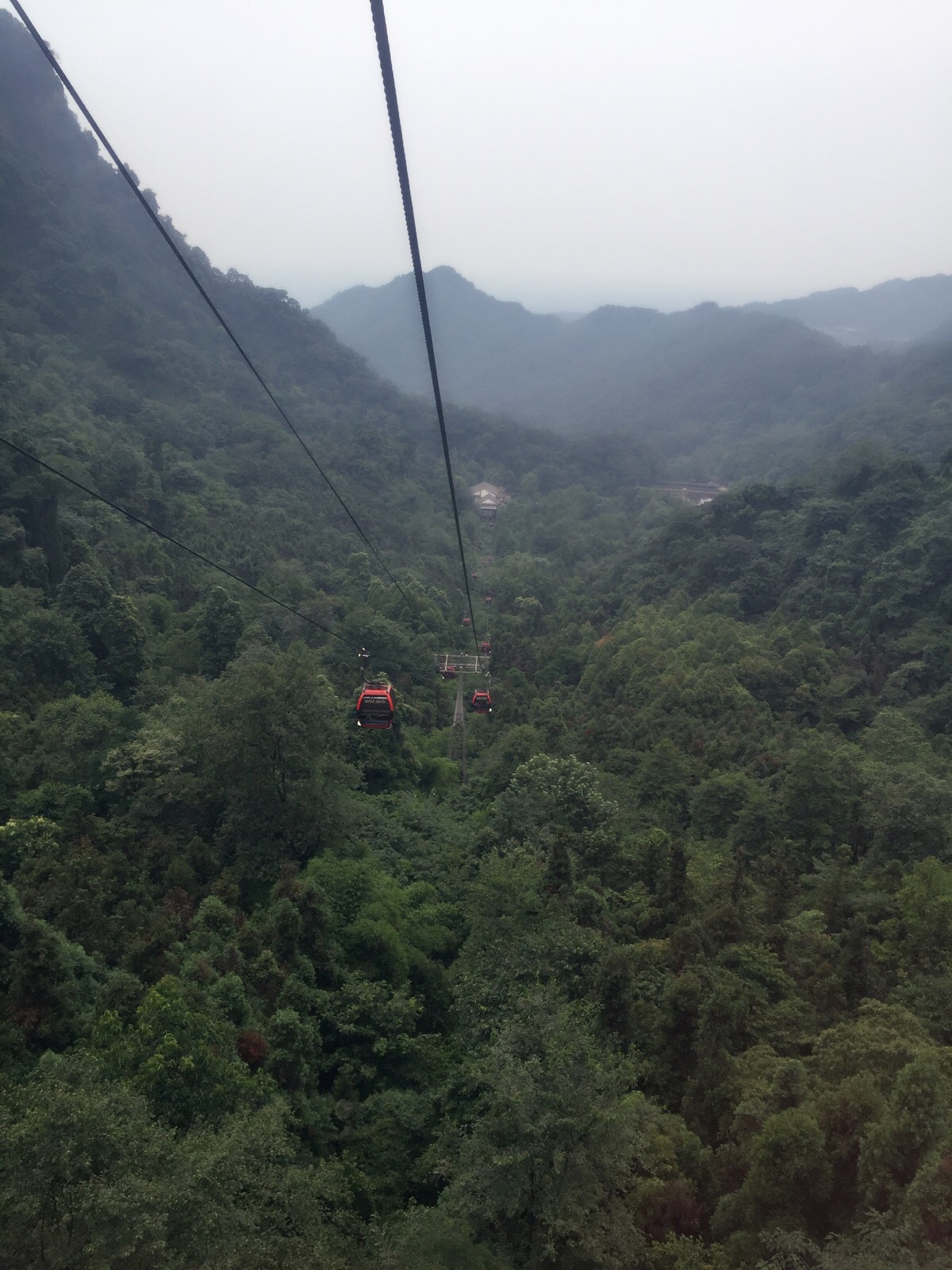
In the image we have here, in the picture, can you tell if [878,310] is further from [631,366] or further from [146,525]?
[146,525]

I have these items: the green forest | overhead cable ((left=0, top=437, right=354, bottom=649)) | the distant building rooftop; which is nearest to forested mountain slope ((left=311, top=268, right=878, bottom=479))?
the distant building rooftop

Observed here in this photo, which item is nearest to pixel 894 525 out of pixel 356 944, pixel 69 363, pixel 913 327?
pixel 356 944

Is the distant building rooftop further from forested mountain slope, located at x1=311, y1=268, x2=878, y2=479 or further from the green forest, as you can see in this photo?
the green forest

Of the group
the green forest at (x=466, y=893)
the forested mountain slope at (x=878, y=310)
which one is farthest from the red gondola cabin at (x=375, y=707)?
the forested mountain slope at (x=878, y=310)

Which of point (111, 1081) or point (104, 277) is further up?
point (104, 277)

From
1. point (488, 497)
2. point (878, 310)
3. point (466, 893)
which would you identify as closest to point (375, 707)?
point (466, 893)

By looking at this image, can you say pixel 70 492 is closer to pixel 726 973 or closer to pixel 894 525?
pixel 726 973
